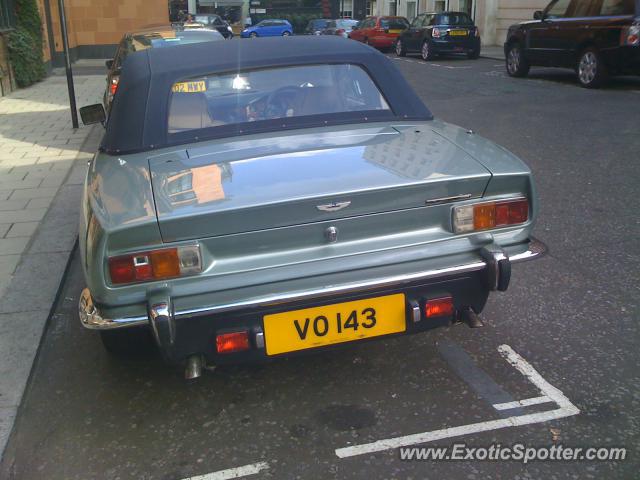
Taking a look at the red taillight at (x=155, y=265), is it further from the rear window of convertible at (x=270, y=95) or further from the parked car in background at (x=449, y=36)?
the parked car in background at (x=449, y=36)

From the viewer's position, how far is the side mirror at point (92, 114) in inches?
169

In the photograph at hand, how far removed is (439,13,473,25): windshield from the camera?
791 inches

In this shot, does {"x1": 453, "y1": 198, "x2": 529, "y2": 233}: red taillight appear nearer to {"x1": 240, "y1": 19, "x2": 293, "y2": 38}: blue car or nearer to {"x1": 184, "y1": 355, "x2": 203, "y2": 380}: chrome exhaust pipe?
{"x1": 184, "y1": 355, "x2": 203, "y2": 380}: chrome exhaust pipe

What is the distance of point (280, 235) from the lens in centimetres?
251

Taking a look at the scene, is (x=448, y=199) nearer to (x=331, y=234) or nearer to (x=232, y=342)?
(x=331, y=234)

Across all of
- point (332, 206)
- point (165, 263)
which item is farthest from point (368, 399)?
point (165, 263)

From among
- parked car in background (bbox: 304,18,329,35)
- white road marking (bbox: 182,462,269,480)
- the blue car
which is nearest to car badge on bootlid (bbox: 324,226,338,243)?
white road marking (bbox: 182,462,269,480)

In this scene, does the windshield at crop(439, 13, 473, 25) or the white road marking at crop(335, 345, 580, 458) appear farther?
the windshield at crop(439, 13, 473, 25)

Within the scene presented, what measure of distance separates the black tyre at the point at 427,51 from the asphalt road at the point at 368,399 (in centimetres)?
1687

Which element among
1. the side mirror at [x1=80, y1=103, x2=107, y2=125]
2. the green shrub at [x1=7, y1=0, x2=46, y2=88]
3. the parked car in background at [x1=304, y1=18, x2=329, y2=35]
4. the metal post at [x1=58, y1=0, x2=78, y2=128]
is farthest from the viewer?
the parked car in background at [x1=304, y1=18, x2=329, y2=35]

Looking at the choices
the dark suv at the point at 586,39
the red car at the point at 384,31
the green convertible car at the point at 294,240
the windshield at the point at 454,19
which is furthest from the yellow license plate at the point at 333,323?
the red car at the point at 384,31

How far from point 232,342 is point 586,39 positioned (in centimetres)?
1136

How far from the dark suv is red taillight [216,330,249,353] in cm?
1062

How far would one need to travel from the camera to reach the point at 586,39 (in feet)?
39.0
